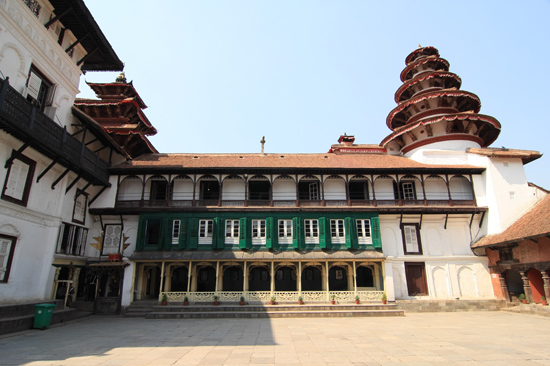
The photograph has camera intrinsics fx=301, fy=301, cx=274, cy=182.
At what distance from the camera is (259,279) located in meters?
22.6

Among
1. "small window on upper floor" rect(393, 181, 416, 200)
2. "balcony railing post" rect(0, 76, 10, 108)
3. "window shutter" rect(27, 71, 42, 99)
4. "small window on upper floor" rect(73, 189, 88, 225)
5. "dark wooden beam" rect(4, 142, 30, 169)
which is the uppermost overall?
"window shutter" rect(27, 71, 42, 99)

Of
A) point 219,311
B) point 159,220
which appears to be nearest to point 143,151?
point 159,220

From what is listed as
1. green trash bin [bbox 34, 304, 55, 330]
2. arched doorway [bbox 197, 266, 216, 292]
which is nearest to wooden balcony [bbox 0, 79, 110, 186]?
green trash bin [bbox 34, 304, 55, 330]

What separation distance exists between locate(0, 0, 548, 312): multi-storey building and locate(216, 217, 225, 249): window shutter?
0.09 meters

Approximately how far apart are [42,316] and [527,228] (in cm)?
2534

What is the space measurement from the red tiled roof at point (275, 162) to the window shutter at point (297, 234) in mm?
3868

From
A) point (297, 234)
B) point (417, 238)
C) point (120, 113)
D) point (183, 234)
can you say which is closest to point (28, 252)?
point (183, 234)

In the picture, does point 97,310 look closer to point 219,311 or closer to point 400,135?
point 219,311

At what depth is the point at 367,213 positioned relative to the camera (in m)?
20.9

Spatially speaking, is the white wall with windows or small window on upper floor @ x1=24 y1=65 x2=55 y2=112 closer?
small window on upper floor @ x1=24 y1=65 x2=55 y2=112

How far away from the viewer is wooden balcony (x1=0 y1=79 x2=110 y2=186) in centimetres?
1195

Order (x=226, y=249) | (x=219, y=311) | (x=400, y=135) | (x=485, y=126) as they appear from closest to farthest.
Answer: (x=219, y=311)
(x=226, y=249)
(x=485, y=126)
(x=400, y=135)

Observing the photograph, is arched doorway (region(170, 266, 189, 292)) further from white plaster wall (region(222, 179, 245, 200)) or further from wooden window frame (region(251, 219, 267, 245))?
white plaster wall (region(222, 179, 245, 200))

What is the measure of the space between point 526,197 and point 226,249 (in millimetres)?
21197
